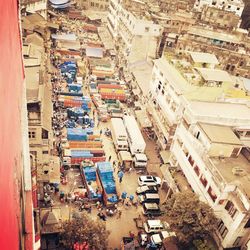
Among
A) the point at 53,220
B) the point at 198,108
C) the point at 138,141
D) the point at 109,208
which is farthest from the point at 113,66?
the point at 53,220

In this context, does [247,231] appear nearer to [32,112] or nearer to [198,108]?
[198,108]

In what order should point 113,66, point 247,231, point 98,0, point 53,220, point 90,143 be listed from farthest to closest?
point 98,0, point 113,66, point 90,143, point 53,220, point 247,231

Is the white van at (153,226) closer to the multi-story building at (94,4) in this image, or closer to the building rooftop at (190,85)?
the building rooftop at (190,85)

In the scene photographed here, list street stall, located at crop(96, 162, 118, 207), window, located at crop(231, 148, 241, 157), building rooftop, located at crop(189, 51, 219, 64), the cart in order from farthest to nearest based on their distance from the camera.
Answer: building rooftop, located at crop(189, 51, 219, 64) → street stall, located at crop(96, 162, 118, 207) → the cart → window, located at crop(231, 148, 241, 157)

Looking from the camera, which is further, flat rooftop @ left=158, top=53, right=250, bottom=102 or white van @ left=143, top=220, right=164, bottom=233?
flat rooftop @ left=158, top=53, right=250, bottom=102

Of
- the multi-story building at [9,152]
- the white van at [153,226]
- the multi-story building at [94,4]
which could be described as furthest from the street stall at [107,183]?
the multi-story building at [94,4]

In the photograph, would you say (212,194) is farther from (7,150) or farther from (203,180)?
(7,150)

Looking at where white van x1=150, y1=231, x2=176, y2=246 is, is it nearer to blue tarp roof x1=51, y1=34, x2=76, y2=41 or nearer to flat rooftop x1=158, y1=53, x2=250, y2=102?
flat rooftop x1=158, y1=53, x2=250, y2=102

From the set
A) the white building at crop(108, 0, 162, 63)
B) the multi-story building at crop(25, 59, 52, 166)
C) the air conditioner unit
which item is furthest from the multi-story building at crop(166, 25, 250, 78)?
→ the air conditioner unit
